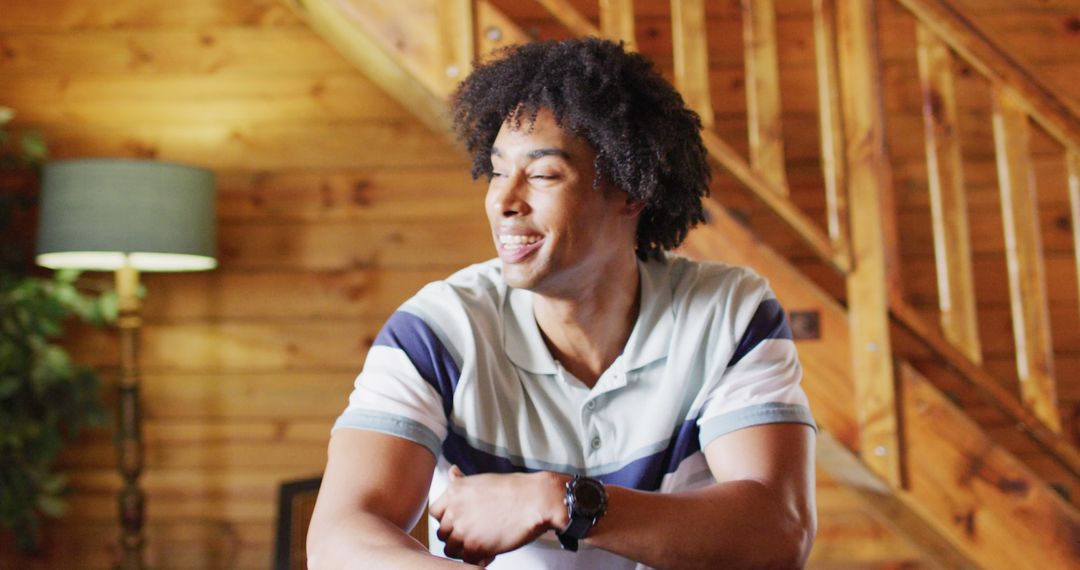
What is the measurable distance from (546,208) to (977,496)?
123 cm

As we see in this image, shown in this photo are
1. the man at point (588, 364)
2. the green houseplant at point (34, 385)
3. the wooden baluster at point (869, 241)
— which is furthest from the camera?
the green houseplant at point (34, 385)

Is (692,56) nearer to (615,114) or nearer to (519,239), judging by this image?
(615,114)

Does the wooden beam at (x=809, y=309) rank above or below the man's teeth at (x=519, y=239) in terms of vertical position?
below

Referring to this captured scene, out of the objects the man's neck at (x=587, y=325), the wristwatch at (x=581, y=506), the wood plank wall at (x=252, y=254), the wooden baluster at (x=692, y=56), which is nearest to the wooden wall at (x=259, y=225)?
the wood plank wall at (x=252, y=254)

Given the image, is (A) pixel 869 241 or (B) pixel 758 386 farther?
(A) pixel 869 241

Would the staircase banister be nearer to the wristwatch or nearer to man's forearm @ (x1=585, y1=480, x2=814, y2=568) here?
man's forearm @ (x1=585, y1=480, x2=814, y2=568)

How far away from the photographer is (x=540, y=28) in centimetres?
276

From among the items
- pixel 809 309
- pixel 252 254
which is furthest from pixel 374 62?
pixel 809 309

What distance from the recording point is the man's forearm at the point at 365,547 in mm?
1008

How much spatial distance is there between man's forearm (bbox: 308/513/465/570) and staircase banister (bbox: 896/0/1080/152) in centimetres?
158

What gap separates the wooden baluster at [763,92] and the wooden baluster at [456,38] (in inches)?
23.5

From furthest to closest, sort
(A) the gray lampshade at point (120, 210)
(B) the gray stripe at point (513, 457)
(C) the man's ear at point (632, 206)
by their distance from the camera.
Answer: (A) the gray lampshade at point (120, 210)
(C) the man's ear at point (632, 206)
(B) the gray stripe at point (513, 457)

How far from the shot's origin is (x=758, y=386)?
1.25 metres

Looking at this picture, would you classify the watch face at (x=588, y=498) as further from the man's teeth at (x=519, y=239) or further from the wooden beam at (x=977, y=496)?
the wooden beam at (x=977, y=496)
